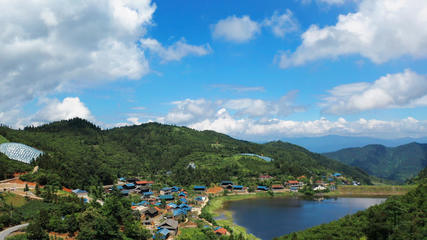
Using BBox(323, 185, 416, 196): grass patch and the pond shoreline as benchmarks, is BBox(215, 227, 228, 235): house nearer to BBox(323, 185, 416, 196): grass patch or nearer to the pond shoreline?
the pond shoreline

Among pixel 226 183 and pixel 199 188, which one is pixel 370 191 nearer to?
pixel 226 183

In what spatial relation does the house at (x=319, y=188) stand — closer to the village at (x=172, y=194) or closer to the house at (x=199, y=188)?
the village at (x=172, y=194)

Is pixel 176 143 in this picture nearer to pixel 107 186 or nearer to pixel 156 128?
pixel 156 128

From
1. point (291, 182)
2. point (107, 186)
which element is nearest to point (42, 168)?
point (107, 186)

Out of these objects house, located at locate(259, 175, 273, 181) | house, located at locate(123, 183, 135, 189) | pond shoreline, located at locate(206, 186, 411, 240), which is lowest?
pond shoreline, located at locate(206, 186, 411, 240)

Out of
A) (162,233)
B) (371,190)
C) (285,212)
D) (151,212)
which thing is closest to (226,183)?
(285,212)

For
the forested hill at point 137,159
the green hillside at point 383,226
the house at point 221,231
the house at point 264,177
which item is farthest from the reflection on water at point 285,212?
the forested hill at point 137,159

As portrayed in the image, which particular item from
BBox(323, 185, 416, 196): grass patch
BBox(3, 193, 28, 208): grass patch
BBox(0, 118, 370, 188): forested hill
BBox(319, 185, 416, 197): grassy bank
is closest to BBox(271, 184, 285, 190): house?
BBox(0, 118, 370, 188): forested hill
